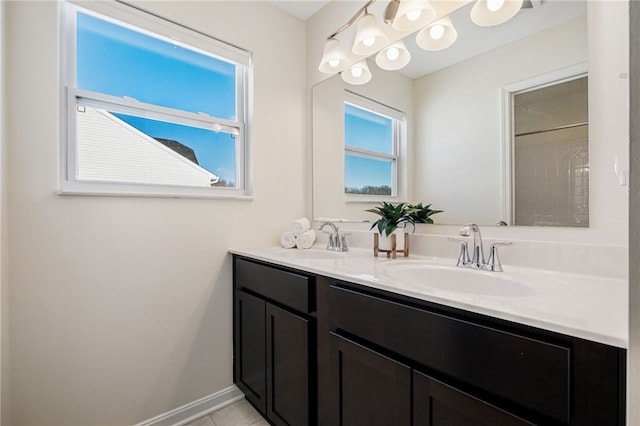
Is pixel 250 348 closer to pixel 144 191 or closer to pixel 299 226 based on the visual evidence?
pixel 299 226

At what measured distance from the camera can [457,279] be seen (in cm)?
115

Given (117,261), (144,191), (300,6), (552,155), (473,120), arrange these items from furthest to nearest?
(300,6)
(144,191)
(117,261)
(473,120)
(552,155)

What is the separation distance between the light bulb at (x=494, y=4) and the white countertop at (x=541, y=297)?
1047 mm

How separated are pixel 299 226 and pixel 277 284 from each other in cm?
60

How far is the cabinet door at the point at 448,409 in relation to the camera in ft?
2.13

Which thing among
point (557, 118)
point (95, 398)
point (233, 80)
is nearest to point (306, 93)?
point (233, 80)

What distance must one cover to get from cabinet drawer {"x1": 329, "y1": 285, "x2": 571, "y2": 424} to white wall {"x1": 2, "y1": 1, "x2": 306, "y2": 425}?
1071 millimetres

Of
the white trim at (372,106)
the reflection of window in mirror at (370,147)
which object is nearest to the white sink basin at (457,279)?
the reflection of window in mirror at (370,147)

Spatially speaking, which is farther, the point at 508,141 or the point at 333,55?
the point at 333,55

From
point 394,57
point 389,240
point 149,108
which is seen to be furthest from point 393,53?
point 149,108

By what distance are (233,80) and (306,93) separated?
0.53 metres

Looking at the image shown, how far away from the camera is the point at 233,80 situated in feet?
6.12

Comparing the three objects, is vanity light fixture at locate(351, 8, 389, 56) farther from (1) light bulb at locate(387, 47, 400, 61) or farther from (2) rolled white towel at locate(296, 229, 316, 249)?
(2) rolled white towel at locate(296, 229, 316, 249)

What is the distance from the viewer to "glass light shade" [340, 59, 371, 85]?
1722mm
